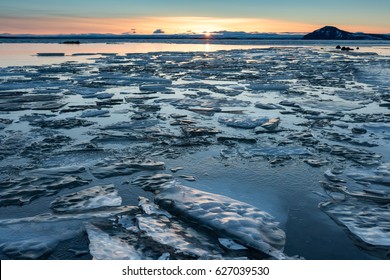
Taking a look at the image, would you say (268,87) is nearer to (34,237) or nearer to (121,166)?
(121,166)

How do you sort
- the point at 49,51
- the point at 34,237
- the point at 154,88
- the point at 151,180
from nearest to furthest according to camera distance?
the point at 34,237
the point at 151,180
the point at 154,88
the point at 49,51

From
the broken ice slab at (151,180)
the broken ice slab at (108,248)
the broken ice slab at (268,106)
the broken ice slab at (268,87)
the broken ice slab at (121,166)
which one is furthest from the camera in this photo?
the broken ice slab at (268,87)

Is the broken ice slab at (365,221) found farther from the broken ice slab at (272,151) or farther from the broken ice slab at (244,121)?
the broken ice slab at (244,121)

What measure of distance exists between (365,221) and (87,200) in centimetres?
252

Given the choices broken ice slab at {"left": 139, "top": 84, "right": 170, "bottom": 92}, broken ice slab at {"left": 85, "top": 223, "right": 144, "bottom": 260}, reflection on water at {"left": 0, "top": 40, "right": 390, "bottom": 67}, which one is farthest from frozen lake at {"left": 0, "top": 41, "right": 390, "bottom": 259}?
reflection on water at {"left": 0, "top": 40, "right": 390, "bottom": 67}

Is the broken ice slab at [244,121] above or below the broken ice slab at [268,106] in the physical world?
below

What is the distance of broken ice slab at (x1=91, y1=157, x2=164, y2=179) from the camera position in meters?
3.71

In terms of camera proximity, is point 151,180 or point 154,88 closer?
point 151,180

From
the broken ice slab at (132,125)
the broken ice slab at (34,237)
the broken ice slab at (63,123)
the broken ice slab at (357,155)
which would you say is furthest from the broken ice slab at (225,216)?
the broken ice slab at (63,123)

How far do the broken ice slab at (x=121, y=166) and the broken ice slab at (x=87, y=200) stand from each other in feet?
1.23

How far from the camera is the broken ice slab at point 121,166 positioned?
12.2 ft

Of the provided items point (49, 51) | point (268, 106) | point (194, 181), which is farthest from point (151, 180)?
point (49, 51)

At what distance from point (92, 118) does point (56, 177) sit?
2.84m

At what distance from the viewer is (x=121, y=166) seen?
12.7 feet
